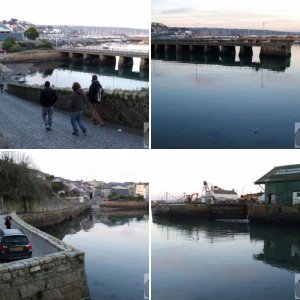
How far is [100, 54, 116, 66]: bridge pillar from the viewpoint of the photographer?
105ft

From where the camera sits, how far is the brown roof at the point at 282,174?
15984mm

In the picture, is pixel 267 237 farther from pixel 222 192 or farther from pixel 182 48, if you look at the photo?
pixel 182 48

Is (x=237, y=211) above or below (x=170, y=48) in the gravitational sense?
below

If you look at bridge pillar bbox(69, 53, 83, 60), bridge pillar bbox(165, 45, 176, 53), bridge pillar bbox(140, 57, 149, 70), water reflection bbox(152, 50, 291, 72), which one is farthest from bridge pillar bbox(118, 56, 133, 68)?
bridge pillar bbox(69, 53, 83, 60)

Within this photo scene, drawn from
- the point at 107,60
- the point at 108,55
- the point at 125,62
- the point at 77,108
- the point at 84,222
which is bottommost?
the point at 84,222

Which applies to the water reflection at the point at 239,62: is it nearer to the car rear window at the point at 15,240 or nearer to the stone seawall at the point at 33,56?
the stone seawall at the point at 33,56

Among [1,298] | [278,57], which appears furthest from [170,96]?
[278,57]

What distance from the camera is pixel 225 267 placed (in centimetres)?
848

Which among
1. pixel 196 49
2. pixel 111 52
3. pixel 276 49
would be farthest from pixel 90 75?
pixel 276 49

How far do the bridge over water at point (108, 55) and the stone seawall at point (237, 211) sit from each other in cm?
819

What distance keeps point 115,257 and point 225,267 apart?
2.07 metres

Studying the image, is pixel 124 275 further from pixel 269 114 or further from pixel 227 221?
pixel 227 221

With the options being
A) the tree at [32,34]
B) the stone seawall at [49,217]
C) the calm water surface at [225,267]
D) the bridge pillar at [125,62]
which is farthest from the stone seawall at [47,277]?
the tree at [32,34]

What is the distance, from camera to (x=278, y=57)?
94.4 ft
